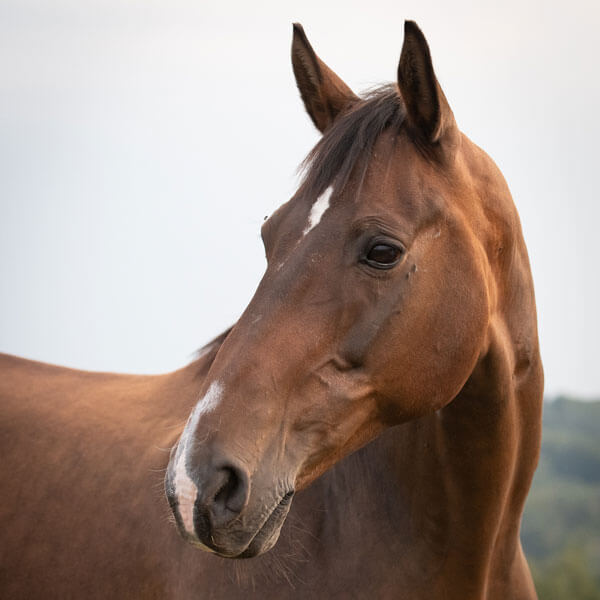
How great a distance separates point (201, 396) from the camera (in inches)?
86.0

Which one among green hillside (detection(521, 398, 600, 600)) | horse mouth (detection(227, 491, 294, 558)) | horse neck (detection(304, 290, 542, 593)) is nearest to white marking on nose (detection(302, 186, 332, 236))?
horse neck (detection(304, 290, 542, 593))

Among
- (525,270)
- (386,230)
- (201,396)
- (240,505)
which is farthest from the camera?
(525,270)

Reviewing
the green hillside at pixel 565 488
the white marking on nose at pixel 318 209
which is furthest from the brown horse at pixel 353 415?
the green hillside at pixel 565 488

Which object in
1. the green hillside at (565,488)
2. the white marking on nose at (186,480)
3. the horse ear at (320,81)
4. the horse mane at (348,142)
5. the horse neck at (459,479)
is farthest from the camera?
the green hillside at (565,488)

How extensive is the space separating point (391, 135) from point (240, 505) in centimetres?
130

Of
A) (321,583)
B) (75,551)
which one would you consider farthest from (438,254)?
(75,551)

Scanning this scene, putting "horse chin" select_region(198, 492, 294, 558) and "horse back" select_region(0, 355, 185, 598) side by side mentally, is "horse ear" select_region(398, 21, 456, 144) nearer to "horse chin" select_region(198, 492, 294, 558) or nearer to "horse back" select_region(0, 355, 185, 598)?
"horse chin" select_region(198, 492, 294, 558)

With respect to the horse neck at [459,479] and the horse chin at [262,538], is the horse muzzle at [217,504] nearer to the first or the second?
the horse chin at [262,538]

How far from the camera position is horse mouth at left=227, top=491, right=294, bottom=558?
→ 2.09m

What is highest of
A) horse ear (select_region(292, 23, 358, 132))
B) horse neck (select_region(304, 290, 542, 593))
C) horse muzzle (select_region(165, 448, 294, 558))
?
horse ear (select_region(292, 23, 358, 132))

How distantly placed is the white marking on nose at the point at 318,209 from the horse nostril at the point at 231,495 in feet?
2.56

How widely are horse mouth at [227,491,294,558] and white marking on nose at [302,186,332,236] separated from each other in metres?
0.82

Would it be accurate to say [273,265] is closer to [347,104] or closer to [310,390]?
[310,390]

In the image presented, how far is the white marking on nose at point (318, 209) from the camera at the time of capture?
2385 millimetres
